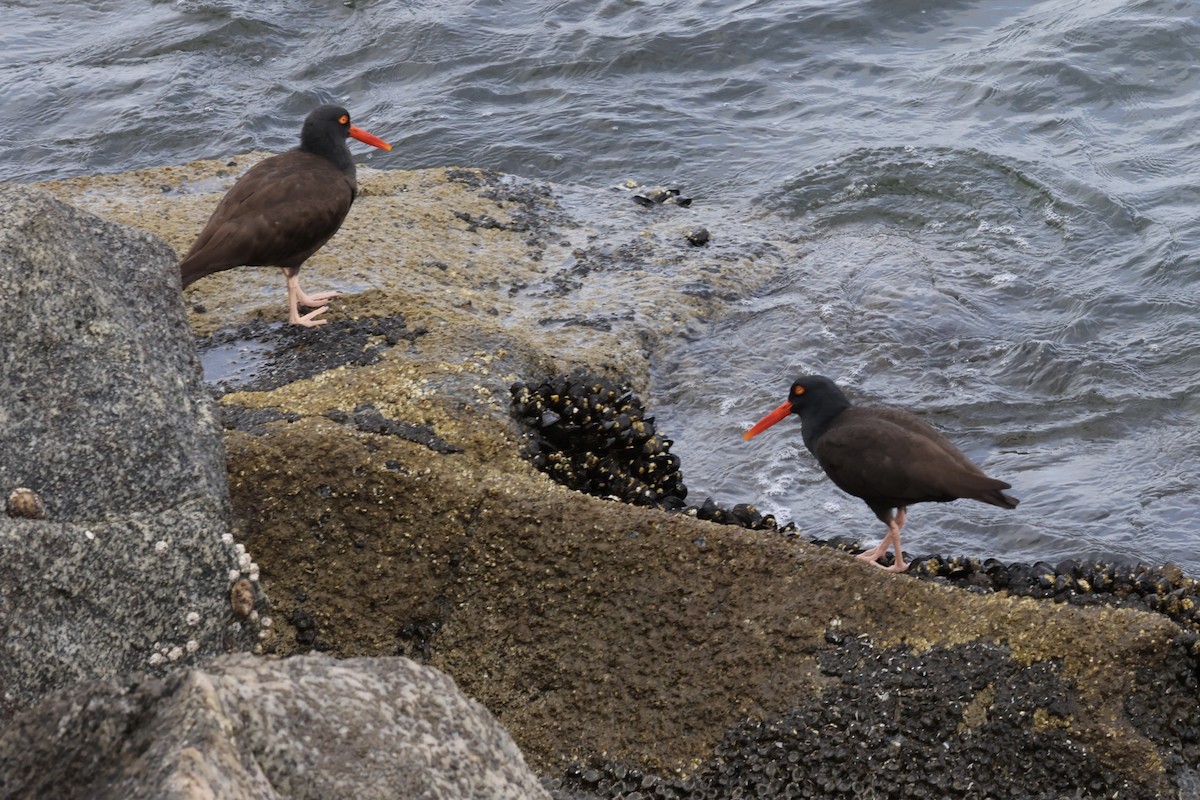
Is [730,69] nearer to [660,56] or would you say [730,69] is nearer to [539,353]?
[660,56]

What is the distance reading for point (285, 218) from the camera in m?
6.56

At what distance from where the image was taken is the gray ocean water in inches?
275

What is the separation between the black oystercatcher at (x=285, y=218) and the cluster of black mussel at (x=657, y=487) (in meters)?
1.52

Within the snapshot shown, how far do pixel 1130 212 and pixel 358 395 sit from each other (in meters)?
6.87

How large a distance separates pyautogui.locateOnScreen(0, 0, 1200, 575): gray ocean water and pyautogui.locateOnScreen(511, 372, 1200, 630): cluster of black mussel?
0.78 metres

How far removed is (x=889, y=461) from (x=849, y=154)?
5825mm

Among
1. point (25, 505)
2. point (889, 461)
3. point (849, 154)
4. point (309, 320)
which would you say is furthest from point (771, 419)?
point (849, 154)

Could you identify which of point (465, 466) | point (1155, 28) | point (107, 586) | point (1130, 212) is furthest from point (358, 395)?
point (1155, 28)

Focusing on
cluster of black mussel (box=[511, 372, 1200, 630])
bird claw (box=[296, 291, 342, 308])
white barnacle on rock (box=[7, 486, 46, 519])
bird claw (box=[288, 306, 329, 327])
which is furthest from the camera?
bird claw (box=[296, 291, 342, 308])

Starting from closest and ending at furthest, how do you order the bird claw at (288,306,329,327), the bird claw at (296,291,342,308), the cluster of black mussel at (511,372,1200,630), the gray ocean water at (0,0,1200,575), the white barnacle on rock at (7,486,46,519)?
the white barnacle on rock at (7,486,46,519) → the cluster of black mussel at (511,372,1200,630) → the bird claw at (288,306,329,327) → the bird claw at (296,291,342,308) → the gray ocean water at (0,0,1200,575)

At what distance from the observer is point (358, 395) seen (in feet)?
17.5

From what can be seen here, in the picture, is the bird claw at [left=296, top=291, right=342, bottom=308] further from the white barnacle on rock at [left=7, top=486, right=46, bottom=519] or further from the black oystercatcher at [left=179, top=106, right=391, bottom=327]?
the white barnacle on rock at [left=7, top=486, right=46, bottom=519]

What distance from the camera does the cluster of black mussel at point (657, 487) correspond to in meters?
4.82

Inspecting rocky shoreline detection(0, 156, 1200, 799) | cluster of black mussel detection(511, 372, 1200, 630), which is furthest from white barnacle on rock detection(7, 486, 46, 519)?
cluster of black mussel detection(511, 372, 1200, 630)
